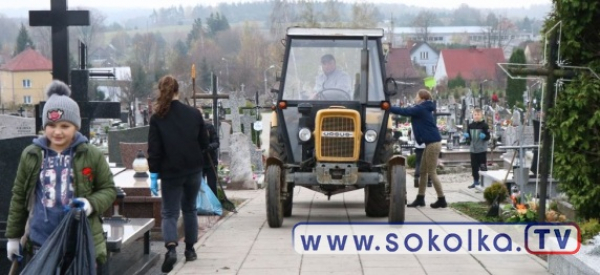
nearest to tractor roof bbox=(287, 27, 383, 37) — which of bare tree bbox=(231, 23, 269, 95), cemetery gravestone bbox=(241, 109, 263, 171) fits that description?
cemetery gravestone bbox=(241, 109, 263, 171)

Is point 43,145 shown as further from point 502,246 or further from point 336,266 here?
point 502,246

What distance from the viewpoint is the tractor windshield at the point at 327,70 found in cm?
1301

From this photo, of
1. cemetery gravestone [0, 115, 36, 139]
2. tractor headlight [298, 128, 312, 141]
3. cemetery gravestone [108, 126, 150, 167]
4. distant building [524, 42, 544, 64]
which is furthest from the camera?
cemetery gravestone [108, 126, 150, 167]

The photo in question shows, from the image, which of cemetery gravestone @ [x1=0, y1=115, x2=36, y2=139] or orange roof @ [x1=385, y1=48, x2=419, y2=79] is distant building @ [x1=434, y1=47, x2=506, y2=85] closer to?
orange roof @ [x1=385, y1=48, x2=419, y2=79]

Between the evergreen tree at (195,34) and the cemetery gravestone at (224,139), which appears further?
the evergreen tree at (195,34)

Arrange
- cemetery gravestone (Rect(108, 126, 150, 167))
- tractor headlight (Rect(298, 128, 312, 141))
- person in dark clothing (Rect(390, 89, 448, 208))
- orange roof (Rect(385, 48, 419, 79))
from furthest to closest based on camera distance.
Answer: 1. orange roof (Rect(385, 48, 419, 79))
2. cemetery gravestone (Rect(108, 126, 150, 167))
3. person in dark clothing (Rect(390, 89, 448, 208))
4. tractor headlight (Rect(298, 128, 312, 141))

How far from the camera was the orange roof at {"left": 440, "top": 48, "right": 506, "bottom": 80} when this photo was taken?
91.8 m

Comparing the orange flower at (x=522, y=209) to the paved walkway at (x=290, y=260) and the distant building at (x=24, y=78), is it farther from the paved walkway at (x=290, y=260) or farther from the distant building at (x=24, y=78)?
the distant building at (x=24, y=78)

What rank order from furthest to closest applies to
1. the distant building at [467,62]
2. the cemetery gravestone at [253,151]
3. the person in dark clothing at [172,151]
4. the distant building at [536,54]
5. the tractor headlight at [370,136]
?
the distant building at [467,62] → the cemetery gravestone at [253,151] → the tractor headlight at [370,136] → the distant building at [536,54] → the person in dark clothing at [172,151]

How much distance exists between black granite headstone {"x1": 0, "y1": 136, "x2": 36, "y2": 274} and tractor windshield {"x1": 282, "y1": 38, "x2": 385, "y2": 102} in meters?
5.05

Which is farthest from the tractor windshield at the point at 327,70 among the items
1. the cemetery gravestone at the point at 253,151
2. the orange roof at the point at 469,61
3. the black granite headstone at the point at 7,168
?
the orange roof at the point at 469,61

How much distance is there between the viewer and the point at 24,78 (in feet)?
249

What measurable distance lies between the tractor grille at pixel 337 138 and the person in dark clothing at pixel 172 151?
3.08m

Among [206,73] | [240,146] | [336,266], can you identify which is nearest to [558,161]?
[336,266]
